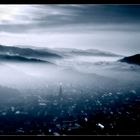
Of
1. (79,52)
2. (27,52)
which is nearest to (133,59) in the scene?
(79,52)

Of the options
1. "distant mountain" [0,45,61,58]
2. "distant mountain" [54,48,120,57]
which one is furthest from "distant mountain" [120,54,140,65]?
"distant mountain" [0,45,61,58]

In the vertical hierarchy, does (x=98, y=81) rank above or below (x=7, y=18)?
below

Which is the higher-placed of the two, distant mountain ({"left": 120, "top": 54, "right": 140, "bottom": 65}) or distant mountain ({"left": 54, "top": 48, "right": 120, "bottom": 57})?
distant mountain ({"left": 54, "top": 48, "right": 120, "bottom": 57})

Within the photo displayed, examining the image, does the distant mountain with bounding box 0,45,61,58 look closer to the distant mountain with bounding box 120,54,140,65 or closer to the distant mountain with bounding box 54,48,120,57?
the distant mountain with bounding box 54,48,120,57

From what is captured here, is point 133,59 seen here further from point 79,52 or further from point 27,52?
point 27,52

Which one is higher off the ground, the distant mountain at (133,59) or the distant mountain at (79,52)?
the distant mountain at (79,52)

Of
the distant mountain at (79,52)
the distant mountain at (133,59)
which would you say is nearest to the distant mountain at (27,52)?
the distant mountain at (79,52)

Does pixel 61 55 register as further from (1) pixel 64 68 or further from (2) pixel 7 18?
(2) pixel 7 18

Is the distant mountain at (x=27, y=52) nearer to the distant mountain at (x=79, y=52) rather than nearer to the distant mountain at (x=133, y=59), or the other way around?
the distant mountain at (x=79, y=52)
